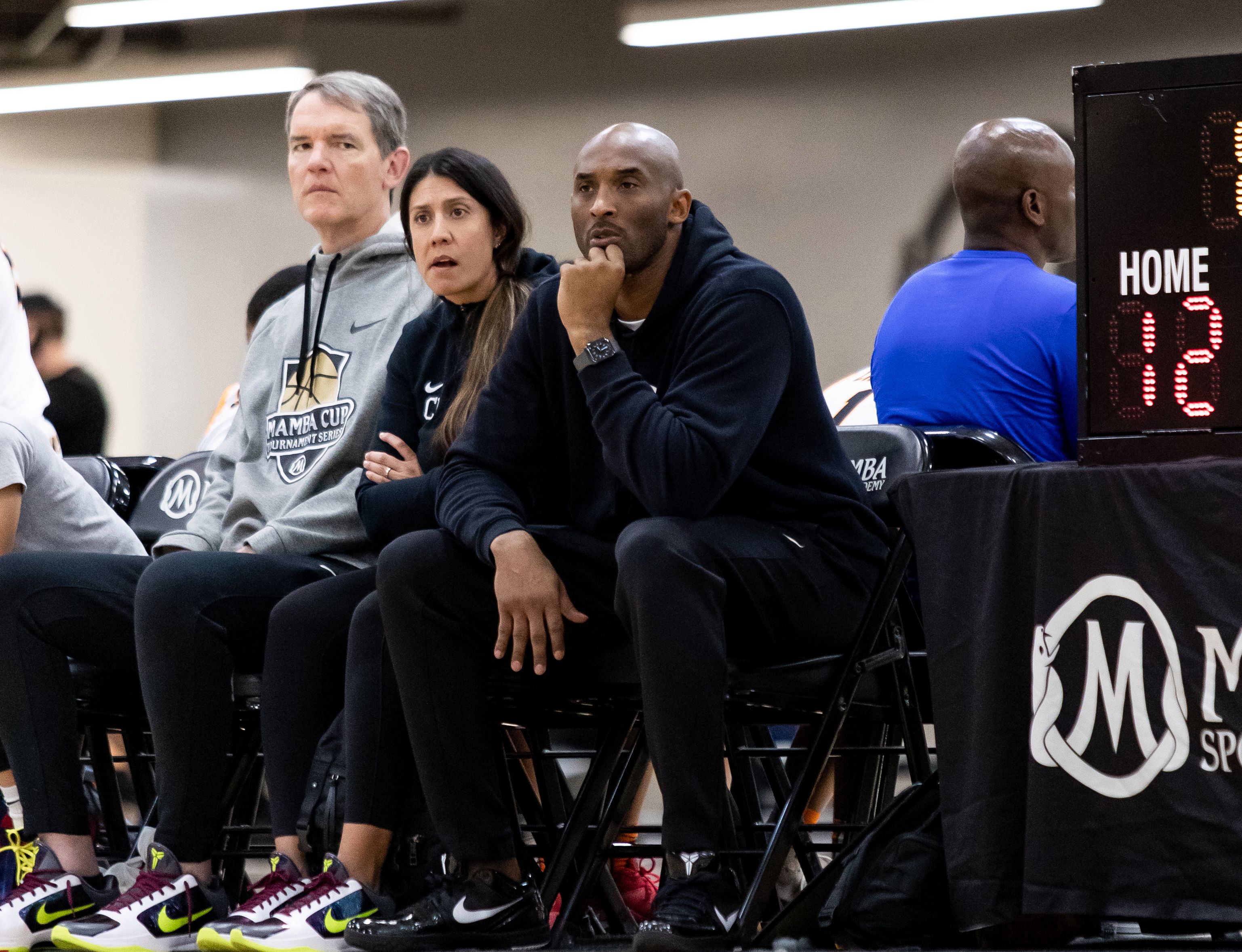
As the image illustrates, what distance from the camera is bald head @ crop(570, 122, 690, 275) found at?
2.40 meters

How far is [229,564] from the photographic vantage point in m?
2.57

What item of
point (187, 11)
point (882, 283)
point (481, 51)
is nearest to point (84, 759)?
point (882, 283)

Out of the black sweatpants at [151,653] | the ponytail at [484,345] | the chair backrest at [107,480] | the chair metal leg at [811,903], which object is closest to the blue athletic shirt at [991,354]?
the ponytail at [484,345]

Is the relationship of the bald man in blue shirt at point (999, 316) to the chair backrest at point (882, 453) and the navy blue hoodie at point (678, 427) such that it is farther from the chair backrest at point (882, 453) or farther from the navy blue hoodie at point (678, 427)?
the navy blue hoodie at point (678, 427)

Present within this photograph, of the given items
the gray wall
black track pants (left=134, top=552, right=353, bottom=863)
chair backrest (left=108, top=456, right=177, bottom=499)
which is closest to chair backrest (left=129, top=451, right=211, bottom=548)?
chair backrest (left=108, top=456, right=177, bottom=499)

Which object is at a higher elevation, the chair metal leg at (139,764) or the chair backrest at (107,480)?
the chair backrest at (107,480)

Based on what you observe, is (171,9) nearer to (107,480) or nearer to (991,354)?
(107,480)

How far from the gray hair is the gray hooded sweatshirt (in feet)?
0.64

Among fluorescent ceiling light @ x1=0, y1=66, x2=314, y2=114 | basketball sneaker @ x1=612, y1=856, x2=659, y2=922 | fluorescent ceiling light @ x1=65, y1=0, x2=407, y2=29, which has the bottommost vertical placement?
basketball sneaker @ x1=612, y1=856, x2=659, y2=922

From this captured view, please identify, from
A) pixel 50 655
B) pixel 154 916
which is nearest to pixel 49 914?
pixel 154 916

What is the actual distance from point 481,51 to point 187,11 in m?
1.52

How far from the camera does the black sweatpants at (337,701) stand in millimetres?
2326

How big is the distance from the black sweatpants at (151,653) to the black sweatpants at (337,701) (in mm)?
96

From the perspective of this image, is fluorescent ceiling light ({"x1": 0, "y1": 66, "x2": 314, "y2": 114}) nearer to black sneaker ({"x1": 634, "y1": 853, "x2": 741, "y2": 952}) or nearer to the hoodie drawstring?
the hoodie drawstring
